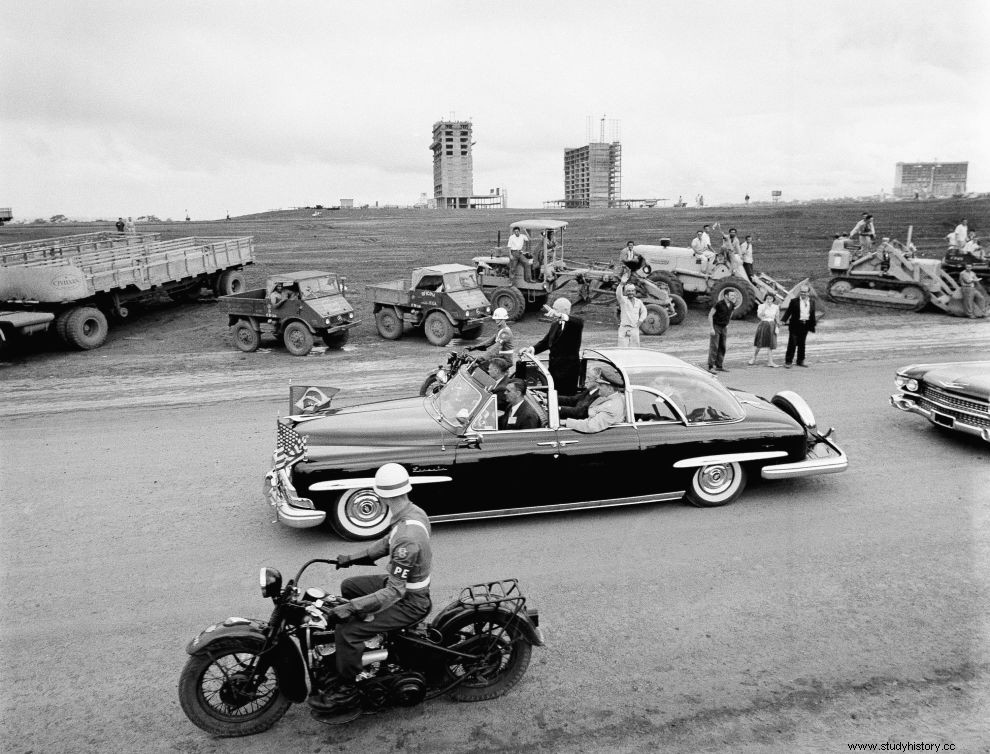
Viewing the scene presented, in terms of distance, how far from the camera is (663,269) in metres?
19.9

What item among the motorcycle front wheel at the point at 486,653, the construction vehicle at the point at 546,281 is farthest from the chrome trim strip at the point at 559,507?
the construction vehicle at the point at 546,281

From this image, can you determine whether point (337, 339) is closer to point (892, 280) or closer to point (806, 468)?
point (806, 468)

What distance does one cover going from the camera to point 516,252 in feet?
60.0

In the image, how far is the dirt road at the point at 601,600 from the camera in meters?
4.25

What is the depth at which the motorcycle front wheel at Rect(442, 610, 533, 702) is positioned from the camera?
4.39 meters

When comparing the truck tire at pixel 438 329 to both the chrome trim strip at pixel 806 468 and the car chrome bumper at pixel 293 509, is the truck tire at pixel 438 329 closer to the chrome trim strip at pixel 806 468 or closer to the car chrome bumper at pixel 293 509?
the chrome trim strip at pixel 806 468

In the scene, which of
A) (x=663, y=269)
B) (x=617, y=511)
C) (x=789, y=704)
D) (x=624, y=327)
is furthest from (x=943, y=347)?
(x=789, y=704)

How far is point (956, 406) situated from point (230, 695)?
8.41m

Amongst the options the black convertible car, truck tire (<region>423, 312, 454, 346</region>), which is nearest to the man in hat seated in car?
the black convertible car

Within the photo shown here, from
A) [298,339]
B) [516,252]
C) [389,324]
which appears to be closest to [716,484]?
[298,339]

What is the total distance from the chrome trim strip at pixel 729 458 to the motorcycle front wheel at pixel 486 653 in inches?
122

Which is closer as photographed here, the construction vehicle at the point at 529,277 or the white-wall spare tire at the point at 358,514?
the white-wall spare tire at the point at 358,514

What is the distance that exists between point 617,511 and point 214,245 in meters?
18.7

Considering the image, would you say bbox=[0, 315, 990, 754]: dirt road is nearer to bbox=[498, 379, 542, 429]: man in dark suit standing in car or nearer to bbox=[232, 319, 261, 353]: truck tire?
bbox=[498, 379, 542, 429]: man in dark suit standing in car
